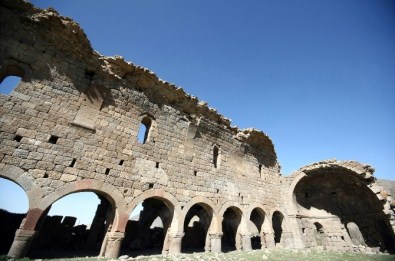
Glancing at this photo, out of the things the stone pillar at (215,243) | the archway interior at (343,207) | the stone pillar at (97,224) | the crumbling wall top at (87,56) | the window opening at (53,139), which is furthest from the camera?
the archway interior at (343,207)

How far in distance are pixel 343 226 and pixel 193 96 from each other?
1404cm

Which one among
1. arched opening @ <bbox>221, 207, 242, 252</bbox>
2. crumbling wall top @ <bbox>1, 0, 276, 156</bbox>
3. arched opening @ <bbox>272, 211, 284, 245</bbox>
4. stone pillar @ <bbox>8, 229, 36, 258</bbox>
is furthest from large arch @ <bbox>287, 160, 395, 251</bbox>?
stone pillar @ <bbox>8, 229, 36, 258</bbox>

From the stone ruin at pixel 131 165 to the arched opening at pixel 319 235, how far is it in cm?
11

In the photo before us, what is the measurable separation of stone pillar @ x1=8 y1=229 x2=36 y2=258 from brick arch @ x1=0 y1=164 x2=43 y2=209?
2.18 ft

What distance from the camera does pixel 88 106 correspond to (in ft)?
25.0

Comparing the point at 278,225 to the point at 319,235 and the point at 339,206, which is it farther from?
the point at 339,206

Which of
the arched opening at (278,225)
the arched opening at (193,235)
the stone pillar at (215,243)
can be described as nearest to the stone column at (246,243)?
the stone pillar at (215,243)

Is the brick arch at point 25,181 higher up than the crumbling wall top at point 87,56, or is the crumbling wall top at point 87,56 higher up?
the crumbling wall top at point 87,56

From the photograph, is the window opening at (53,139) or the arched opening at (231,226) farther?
the arched opening at (231,226)

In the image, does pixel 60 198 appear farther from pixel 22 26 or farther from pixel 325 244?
pixel 325 244

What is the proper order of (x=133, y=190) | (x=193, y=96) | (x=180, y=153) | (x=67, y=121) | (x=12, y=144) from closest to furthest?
(x=12, y=144) → (x=67, y=121) → (x=133, y=190) → (x=180, y=153) → (x=193, y=96)

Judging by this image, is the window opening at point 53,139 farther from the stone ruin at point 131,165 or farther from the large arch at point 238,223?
the large arch at point 238,223

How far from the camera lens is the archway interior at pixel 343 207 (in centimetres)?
1294

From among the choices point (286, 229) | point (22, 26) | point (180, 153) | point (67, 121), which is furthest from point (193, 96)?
point (286, 229)
